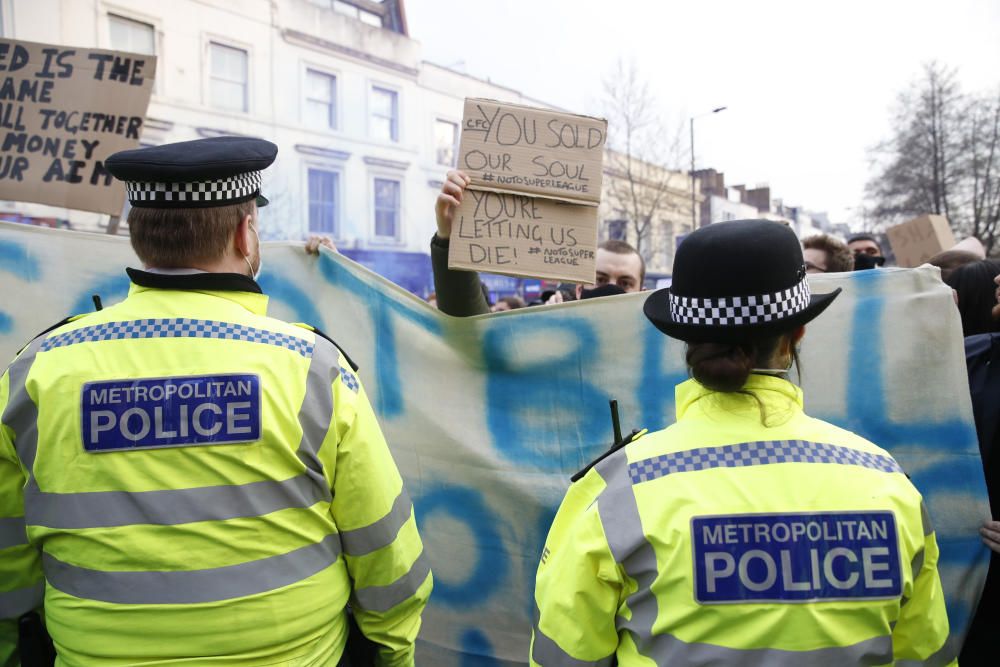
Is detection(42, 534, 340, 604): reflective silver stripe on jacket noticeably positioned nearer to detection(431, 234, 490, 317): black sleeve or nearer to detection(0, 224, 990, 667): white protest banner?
detection(0, 224, 990, 667): white protest banner

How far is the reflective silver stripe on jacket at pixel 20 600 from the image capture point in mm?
1679

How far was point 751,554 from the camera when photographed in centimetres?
127

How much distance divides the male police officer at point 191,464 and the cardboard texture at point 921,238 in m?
6.04

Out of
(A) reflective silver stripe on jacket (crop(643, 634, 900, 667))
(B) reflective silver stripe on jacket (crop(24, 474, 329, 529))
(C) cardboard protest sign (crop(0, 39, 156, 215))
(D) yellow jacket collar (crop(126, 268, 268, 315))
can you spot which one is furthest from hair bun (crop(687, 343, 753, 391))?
(C) cardboard protest sign (crop(0, 39, 156, 215))

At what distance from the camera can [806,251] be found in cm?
378

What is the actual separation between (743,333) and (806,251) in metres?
2.75

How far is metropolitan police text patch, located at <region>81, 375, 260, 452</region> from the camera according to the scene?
4.77 ft

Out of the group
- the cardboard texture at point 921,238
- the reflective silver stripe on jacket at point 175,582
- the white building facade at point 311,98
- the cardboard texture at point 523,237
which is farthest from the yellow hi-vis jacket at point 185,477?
the white building facade at point 311,98

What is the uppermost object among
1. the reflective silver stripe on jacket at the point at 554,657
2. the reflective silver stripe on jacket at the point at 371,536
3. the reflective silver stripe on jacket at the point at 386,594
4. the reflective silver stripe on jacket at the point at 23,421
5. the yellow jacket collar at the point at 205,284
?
the yellow jacket collar at the point at 205,284

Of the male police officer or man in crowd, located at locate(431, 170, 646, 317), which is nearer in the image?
the male police officer

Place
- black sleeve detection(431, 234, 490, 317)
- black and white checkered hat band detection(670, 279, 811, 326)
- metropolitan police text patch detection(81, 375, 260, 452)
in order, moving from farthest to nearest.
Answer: black sleeve detection(431, 234, 490, 317) < metropolitan police text patch detection(81, 375, 260, 452) < black and white checkered hat band detection(670, 279, 811, 326)

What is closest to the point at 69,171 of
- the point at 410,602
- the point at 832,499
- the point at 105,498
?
the point at 105,498

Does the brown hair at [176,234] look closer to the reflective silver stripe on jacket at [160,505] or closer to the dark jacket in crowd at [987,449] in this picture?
the reflective silver stripe on jacket at [160,505]

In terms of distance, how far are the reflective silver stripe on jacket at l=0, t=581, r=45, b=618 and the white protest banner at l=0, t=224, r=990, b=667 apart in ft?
3.93
